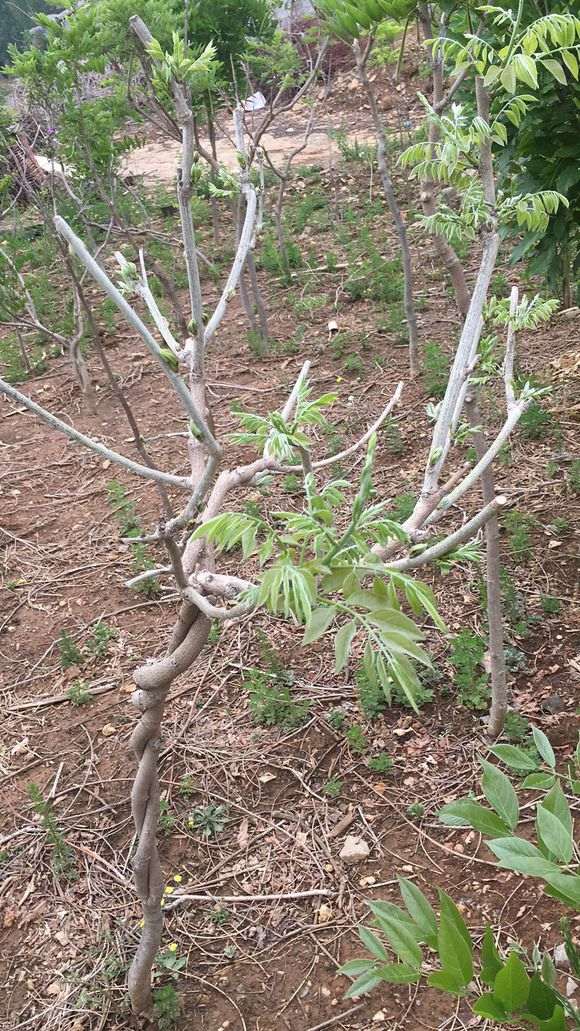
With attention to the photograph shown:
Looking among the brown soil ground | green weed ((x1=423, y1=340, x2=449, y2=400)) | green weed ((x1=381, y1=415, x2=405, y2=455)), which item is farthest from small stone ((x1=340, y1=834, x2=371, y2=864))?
green weed ((x1=423, y1=340, x2=449, y2=400))

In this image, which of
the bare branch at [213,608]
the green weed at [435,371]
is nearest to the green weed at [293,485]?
the green weed at [435,371]

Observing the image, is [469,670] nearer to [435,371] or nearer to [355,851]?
[355,851]

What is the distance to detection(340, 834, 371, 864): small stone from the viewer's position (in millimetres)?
2447

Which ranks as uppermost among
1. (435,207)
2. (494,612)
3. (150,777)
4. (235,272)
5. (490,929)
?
(235,272)

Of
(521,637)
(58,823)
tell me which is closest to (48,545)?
(58,823)

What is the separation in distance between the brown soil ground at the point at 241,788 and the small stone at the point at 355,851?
0.03 meters

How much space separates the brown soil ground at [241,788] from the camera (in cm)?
218

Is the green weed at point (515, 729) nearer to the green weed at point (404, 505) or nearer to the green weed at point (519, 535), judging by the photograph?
the green weed at point (519, 535)

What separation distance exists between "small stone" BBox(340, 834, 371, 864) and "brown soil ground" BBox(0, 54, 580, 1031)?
33mm

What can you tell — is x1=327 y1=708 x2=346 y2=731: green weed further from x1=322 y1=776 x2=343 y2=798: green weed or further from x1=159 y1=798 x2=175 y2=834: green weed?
x1=159 y1=798 x2=175 y2=834: green weed

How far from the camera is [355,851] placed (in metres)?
2.46

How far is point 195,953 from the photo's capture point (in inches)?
89.4

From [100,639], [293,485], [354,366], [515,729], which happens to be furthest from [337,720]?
[354,366]

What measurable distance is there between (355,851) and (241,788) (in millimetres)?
467
